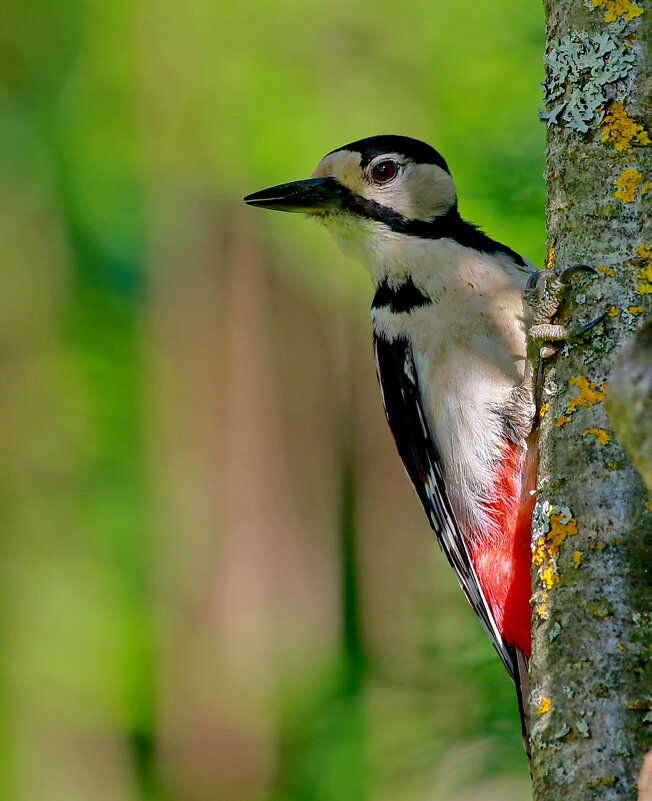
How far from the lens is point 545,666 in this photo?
1.69 m

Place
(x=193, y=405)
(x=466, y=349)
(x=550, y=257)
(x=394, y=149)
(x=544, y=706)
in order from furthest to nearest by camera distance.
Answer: (x=193, y=405), (x=394, y=149), (x=466, y=349), (x=550, y=257), (x=544, y=706)

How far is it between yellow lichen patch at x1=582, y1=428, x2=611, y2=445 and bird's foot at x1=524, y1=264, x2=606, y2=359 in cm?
18

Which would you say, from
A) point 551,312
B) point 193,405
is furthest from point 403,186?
point 193,405

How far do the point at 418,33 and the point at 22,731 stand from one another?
399 centimetres

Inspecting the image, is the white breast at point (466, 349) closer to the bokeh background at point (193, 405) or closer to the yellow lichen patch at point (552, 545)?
the yellow lichen patch at point (552, 545)

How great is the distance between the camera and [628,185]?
186cm

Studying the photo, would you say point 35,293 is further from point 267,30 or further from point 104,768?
point 104,768

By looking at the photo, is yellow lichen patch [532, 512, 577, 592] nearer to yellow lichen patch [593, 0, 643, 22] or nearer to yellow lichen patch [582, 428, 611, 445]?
yellow lichen patch [582, 428, 611, 445]

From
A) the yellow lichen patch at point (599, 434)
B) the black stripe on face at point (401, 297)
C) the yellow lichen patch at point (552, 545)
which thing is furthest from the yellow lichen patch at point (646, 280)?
the black stripe on face at point (401, 297)

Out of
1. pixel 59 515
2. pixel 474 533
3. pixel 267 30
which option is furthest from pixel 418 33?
pixel 59 515

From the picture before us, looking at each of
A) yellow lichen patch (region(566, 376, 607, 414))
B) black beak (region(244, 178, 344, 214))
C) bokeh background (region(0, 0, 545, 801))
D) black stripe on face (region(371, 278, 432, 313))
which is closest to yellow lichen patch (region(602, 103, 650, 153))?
yellow lichen patch (region(566, 376, 607, 414))

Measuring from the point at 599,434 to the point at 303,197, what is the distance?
1.55m

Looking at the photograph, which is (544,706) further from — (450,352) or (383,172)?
(383,172)

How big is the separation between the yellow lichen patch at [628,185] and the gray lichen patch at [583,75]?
0.11 metres
